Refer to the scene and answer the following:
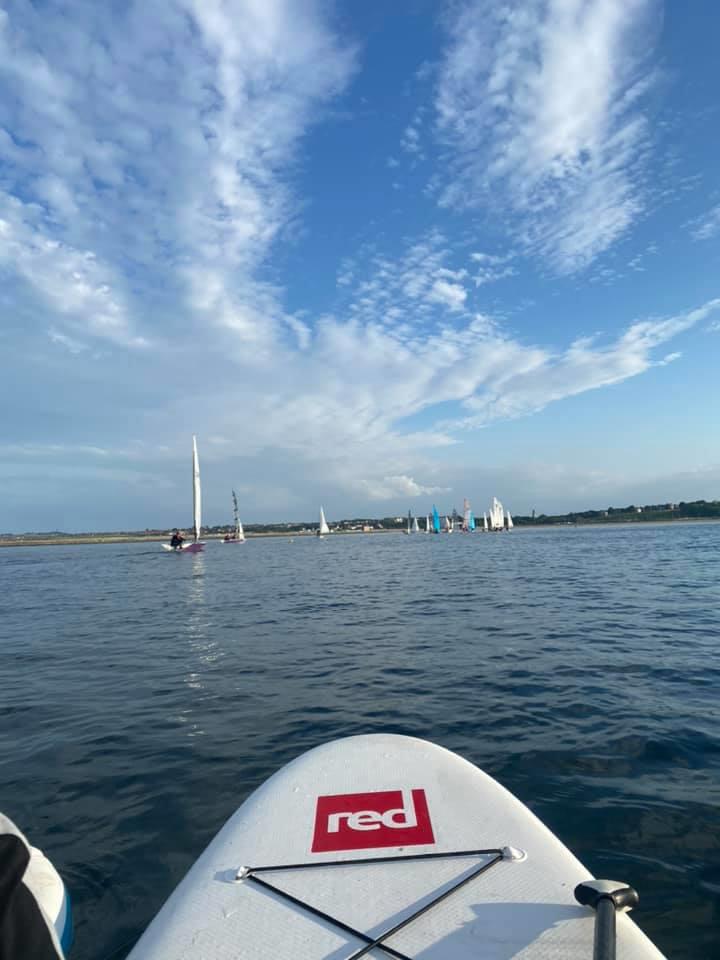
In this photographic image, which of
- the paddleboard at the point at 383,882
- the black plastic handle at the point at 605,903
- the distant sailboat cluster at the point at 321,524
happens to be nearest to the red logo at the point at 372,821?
the paddleboard at the point at 383,882

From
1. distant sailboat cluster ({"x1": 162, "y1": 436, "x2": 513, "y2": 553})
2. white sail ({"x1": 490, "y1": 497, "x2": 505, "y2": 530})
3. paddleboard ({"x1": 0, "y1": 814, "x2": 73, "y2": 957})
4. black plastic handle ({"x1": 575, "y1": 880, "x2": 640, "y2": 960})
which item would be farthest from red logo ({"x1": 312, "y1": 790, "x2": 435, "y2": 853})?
white sail ({"x1": 490, "y1": 497, "x2": 505, "y2": 530})

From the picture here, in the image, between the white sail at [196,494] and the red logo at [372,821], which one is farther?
the white sail at [196,494]

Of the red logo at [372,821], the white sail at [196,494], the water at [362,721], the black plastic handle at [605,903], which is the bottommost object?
the water at [362,721]

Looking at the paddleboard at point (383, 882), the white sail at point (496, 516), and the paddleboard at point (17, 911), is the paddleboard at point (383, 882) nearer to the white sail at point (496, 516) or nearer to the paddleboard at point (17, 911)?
the paddleboard at point (17, 911)

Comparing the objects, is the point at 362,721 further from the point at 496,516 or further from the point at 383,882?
the point at 496,516

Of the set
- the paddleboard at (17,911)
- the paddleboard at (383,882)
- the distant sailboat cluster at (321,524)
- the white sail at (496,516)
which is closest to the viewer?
the paddleboard at (17,911)

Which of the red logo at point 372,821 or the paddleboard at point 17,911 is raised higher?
the paddleboard at point 17,911

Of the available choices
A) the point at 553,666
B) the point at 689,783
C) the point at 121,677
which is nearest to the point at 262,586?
the point at 121,677

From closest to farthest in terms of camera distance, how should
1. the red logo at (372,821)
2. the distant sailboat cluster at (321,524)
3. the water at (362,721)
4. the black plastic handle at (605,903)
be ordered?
1. the black plastic handle at (605,903)
2. the red logo at (372,821)
3. the water at (362,721)
4. the distant sailboat cluster at (321,524)

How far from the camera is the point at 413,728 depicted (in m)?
7.47

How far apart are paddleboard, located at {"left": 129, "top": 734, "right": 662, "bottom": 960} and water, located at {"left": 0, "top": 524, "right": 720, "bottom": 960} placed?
1.09 metres

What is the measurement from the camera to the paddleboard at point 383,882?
105 inches

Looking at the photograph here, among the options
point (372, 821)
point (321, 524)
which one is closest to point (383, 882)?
point (372, 821)

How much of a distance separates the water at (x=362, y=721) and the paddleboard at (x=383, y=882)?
3.57 feet
